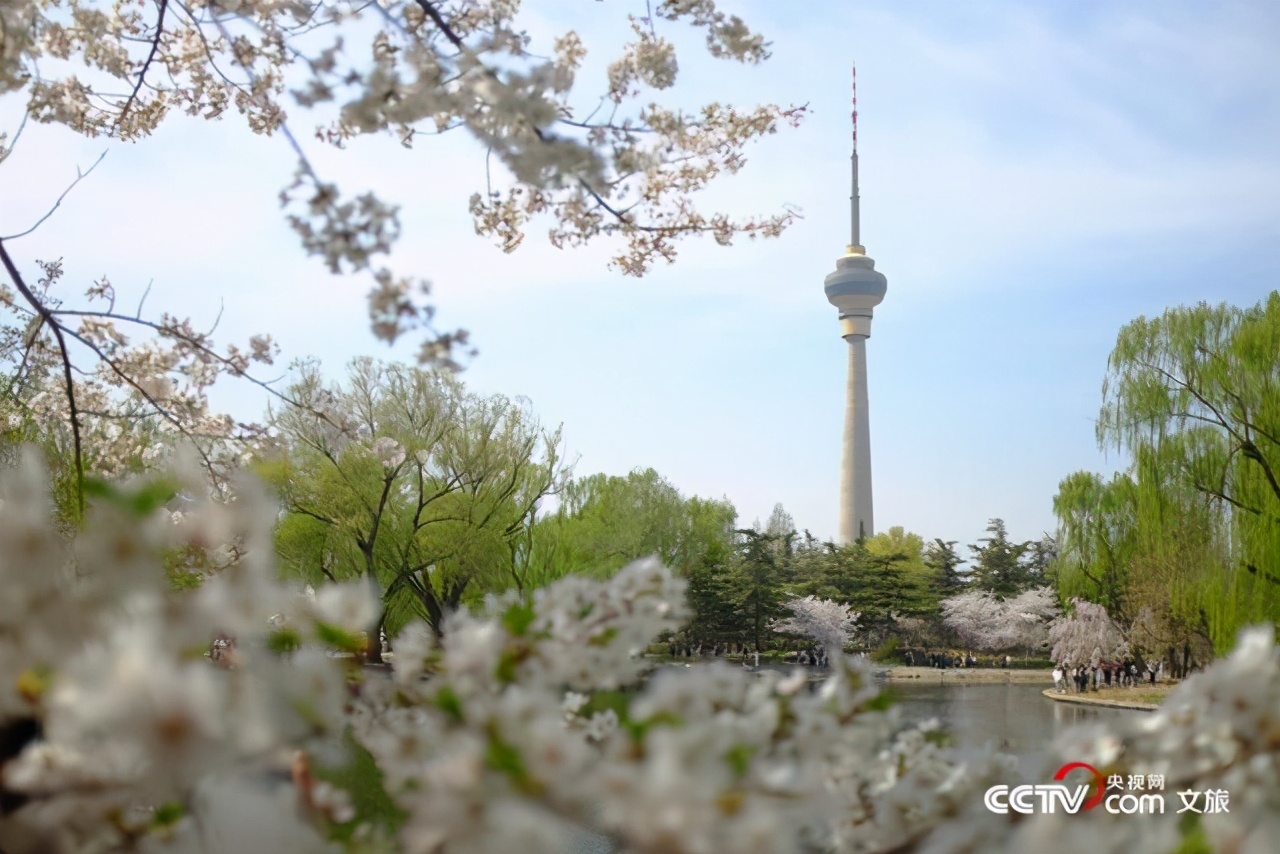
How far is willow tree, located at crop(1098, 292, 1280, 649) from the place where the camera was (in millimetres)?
14188

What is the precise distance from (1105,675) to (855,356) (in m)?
39.7

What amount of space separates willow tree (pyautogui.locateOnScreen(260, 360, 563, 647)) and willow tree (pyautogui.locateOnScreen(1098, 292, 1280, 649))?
33.6 ft

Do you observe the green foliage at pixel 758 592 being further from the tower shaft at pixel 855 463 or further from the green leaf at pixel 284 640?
the green leaf at pixel 284 640

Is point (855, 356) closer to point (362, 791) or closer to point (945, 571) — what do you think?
point (945, 571)

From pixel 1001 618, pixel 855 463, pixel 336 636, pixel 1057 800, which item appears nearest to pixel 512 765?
pixel 336 636

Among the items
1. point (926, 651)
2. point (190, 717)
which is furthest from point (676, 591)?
point (926, 651)

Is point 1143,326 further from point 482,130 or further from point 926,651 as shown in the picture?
point 926,651

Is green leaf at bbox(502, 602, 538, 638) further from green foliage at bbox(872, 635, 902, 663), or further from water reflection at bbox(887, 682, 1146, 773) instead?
green foliage at bbox(872, 635, 902, 663)

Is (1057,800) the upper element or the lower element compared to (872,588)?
lower

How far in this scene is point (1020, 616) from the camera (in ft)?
109

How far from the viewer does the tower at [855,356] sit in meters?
59.8

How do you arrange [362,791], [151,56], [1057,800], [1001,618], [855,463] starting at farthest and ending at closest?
[855,463] → [1001,618] → [362,791] → [151,56] → [1057,800]

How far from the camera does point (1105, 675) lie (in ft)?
80.8

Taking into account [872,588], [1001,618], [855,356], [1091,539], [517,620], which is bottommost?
[1001,618]
